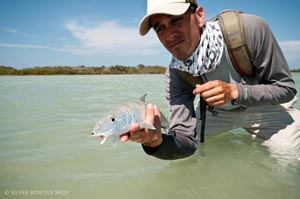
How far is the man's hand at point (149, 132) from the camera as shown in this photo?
2025 mm

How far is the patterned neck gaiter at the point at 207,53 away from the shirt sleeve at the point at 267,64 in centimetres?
32

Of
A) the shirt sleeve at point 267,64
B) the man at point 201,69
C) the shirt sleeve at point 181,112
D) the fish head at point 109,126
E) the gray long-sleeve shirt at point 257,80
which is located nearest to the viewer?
the fish head at point 109,126

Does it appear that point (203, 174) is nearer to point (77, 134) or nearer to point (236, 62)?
point (236, 62)

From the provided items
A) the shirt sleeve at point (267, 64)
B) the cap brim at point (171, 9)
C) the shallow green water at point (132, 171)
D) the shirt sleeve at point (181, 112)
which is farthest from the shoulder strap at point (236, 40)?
the shallow green water at point (132, 171)

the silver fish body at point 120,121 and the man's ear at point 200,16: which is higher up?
the man's ear at point 200,16

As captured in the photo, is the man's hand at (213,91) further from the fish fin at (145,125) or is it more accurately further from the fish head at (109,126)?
the fish head at (109,126)

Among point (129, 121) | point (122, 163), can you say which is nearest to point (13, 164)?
point (122, 163)

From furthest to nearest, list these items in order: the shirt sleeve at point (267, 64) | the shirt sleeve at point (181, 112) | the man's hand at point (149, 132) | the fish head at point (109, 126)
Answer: the shirt sleeve at point (181, 112)
the shirt sleeve at point (267, 64)
the man's hand at point (149, 132)
the fish head at point (109, 126)

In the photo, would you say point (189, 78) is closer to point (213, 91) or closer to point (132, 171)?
point (213, 91)

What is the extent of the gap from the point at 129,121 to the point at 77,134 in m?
3.71

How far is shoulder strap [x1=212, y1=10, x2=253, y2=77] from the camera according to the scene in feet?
10.1

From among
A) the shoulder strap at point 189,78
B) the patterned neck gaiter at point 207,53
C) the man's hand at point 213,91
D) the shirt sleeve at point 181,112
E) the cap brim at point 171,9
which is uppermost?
the cap brim at point 171,9

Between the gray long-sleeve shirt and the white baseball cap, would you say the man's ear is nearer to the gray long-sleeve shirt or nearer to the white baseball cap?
the white baseball cap

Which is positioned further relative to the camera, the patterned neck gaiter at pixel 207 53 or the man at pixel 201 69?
the patterned neck gaiter at pixel 207 53
